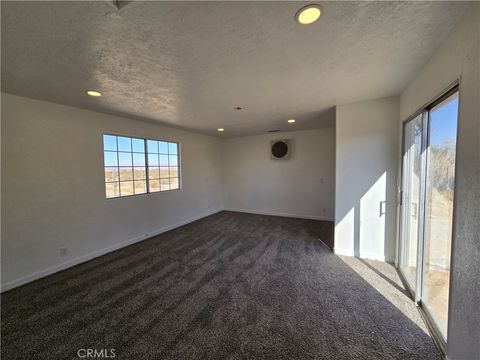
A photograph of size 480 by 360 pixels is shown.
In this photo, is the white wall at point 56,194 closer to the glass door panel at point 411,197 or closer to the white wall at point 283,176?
the white wall at point 283,176

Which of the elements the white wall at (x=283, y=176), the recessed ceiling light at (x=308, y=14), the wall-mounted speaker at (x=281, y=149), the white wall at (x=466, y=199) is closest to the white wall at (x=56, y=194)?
the white wall at (x=283, y=176)

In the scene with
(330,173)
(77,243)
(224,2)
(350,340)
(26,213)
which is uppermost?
(224,2)

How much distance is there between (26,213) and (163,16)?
3012 mm

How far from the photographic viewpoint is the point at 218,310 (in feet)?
6.56

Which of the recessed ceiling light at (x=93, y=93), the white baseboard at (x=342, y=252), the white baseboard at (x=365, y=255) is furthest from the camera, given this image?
the white baseboard at (x=342, y=252)

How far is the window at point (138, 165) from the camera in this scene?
11.7 feet

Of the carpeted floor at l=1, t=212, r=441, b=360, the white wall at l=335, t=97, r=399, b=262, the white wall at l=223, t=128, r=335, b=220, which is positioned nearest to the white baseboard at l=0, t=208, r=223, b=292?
the carpeted floor at l=1, t=212, r=441, b=360

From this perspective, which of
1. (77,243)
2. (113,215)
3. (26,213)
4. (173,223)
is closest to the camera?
(26,213)

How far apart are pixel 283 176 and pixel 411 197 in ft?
11.2

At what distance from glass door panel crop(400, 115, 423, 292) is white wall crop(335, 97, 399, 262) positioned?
0.26 metres

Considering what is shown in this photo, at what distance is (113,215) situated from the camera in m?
3.55

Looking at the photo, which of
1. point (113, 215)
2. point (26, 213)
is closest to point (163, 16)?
point (26, 213)

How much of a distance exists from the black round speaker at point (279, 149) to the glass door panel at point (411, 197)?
3.06 metres

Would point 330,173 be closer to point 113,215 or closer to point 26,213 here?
point 113,215
